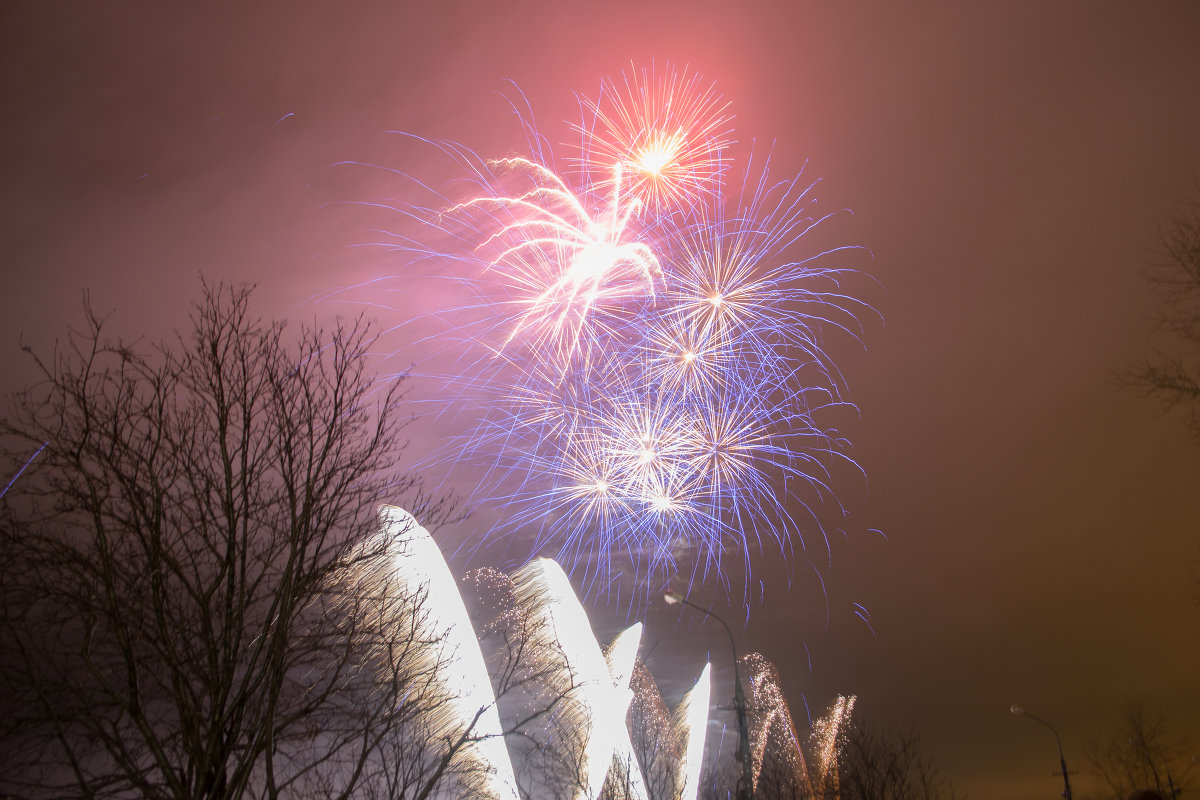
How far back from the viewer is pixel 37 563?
6.22 meters

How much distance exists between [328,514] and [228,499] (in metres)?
Answer: 0.85

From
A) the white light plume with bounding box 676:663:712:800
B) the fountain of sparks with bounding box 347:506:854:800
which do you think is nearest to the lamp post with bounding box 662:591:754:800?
the fountain of sparks with bounding box 347:506:854:800

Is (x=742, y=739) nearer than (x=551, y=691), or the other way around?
(x=742, y=739)

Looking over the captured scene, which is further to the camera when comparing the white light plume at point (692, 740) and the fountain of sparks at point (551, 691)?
the white light plume at point (692, 740)

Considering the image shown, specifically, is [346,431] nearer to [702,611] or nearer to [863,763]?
[702,611]

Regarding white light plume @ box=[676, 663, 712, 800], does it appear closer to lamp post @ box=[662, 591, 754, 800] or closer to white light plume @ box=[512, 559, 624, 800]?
white light plume @ box=[512, 559, 624, 800]

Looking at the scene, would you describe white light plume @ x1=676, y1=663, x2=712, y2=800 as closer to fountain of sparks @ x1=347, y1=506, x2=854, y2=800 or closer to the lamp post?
fountain of sparks @ x1=347, y1=506, x2=854, y2=800

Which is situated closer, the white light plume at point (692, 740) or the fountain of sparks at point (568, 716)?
the fountain of sparks at point (568, 716)

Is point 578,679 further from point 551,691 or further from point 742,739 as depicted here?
point 742,739

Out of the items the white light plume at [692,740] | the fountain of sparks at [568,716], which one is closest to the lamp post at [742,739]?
the fountain of sparks at [568,716]

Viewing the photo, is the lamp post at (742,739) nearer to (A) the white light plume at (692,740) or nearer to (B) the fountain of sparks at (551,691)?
(B) the fountain of sparks at (551,691)

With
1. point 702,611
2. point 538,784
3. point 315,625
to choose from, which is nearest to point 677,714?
point 538,784

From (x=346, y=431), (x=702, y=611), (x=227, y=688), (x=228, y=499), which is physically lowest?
(x=227, y=688)

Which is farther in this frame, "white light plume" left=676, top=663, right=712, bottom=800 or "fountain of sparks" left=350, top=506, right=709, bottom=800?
"white light plume" left=676, top=663, right=712, bottom=800
